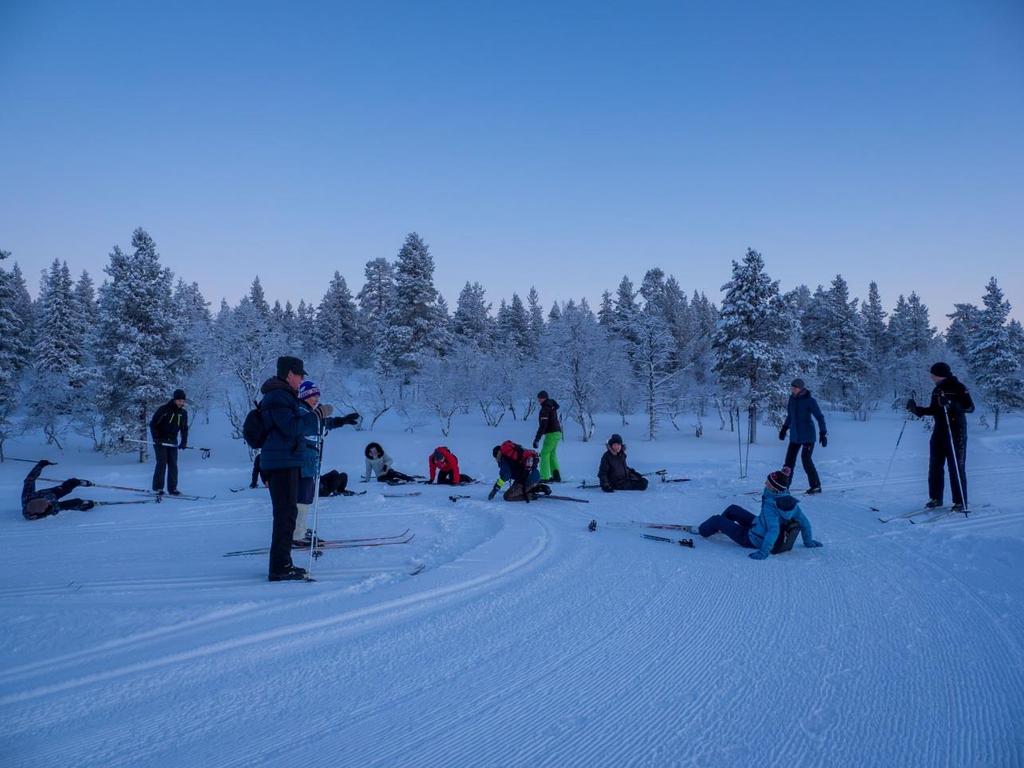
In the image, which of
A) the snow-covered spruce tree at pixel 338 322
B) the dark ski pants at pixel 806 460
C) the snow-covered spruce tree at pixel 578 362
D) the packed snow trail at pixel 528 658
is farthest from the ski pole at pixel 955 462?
the snow-covered spruce tree at pixel 338 322

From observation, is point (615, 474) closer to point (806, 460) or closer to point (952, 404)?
point (806, 460)

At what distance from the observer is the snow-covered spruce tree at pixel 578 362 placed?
1225 inches

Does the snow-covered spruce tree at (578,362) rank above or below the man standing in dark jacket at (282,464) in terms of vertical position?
above

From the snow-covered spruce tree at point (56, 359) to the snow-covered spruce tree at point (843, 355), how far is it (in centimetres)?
5586

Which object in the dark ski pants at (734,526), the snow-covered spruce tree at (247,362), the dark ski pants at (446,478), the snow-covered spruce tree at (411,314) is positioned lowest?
the dark ski pants at (446,478)

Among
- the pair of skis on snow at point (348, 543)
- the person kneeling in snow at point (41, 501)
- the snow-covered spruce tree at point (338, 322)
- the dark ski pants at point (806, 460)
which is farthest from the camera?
the snow-covered spruce tree at point (338, 322)

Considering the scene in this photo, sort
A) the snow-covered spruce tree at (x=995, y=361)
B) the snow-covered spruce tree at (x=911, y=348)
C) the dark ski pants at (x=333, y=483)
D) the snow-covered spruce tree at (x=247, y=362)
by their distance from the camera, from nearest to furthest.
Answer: the dark ski pants at (x=333, y=483) < the snow-covered spruce tree at (x=247, y=362) < the snow-covered spruce tree at (x=995, y=361) < the snow-covered spruce tree at (x=911, y=348)

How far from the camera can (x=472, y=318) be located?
5928 centimetres

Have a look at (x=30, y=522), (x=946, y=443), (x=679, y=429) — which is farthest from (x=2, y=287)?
(x=679, y=429)

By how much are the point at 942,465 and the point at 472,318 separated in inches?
2108

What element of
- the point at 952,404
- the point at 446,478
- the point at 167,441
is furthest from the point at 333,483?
the point at 952,404

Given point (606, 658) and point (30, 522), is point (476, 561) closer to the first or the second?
point (606, 658)

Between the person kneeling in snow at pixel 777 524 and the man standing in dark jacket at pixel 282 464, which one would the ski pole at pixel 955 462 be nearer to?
the person kneeling in snow at pixel 777 524

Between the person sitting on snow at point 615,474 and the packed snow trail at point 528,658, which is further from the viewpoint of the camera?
the person sitting on snow at point 615,474
